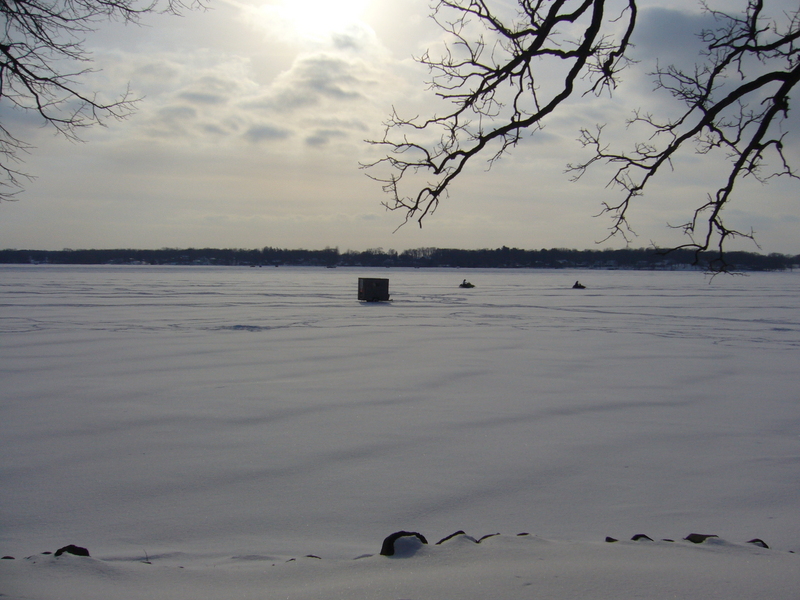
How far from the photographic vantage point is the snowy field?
215 cm

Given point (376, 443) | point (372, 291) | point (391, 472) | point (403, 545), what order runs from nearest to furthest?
point (403, 545)
point (391, 472)
point (376, 443)
point (372, 291)

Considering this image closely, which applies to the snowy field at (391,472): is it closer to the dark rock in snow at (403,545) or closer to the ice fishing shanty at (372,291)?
the dark rock in snow at (403,545)

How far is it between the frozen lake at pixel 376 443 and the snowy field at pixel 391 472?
22 mm

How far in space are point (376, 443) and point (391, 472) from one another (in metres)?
0.56

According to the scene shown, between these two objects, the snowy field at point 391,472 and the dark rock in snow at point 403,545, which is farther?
the dark rock in snow at point 403,545

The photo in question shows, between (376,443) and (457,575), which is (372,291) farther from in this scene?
(457,575)

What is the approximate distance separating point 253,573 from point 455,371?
A: 16.3 feet

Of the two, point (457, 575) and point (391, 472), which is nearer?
point (457, 575)

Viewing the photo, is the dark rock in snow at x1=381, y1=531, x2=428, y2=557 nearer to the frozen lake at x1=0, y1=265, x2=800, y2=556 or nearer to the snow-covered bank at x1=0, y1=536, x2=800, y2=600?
the snow-covered bank at x1=0, y1=536, x2=800, y2=600

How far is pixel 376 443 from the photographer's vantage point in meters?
4.12

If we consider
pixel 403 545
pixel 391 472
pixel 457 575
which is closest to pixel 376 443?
pixel 391 472

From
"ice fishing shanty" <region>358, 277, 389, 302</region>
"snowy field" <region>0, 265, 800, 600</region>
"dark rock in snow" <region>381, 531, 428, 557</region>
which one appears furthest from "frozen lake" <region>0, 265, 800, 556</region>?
"ice fishing shanty" <region>358, 277, 389, 302</region>

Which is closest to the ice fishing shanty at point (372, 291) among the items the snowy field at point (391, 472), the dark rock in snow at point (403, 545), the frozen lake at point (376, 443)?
the frozen lake at point (376, 443)

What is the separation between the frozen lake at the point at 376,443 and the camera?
2.88 meters
